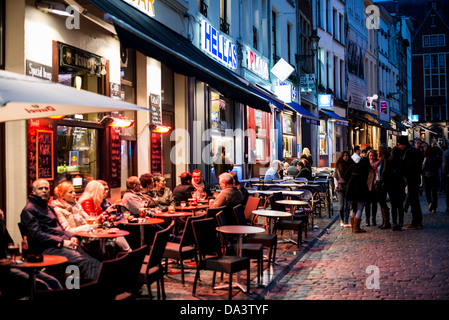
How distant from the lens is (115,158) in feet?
33.1

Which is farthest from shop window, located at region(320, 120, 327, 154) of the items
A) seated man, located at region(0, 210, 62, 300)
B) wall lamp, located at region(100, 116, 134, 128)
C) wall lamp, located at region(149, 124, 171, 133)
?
seated man, located at region(0, 210, 62, 300)

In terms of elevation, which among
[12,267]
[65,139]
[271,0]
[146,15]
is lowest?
[12,267]

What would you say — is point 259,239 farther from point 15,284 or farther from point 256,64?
point 256,64

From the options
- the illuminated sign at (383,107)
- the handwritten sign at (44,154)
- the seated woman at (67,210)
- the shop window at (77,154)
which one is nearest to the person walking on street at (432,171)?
the shop window at (77,154)

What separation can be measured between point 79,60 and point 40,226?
3948 mm

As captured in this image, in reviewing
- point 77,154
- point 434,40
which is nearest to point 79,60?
point 77,154

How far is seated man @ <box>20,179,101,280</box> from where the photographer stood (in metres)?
5.69

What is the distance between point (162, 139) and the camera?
1270cm

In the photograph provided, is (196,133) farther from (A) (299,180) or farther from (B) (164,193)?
(B) (164,193)

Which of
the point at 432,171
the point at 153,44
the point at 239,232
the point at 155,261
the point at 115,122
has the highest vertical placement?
the point at 153,44

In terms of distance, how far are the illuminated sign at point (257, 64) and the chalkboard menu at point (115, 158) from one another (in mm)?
8593

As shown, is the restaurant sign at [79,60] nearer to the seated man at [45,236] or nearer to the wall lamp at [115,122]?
the wall lamp at [115,122]

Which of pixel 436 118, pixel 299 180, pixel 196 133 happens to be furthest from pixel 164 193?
pixel 436 118

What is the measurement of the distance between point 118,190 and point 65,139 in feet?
6.43
